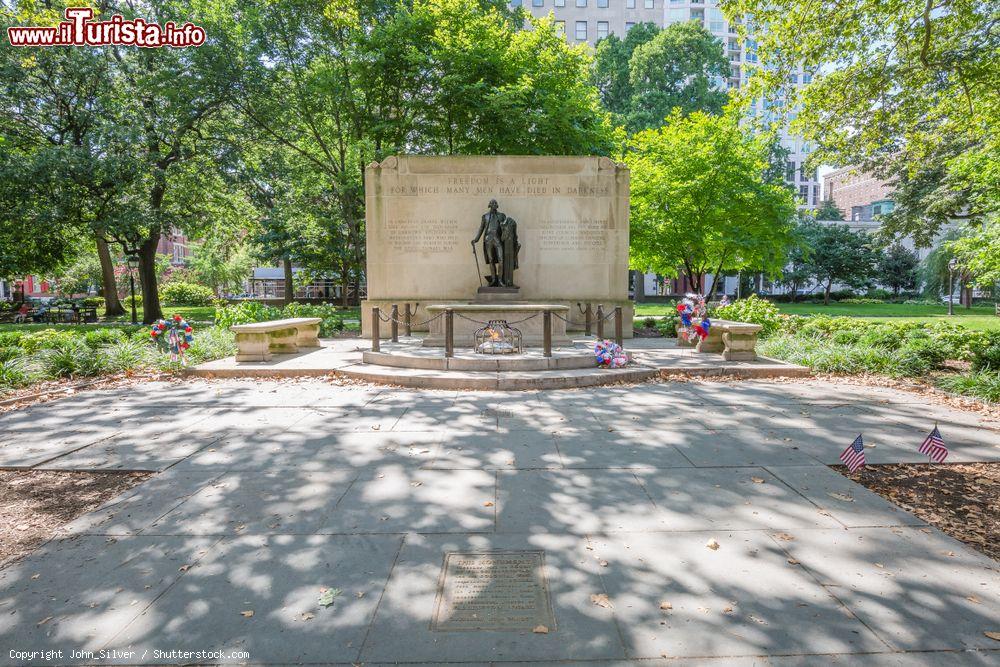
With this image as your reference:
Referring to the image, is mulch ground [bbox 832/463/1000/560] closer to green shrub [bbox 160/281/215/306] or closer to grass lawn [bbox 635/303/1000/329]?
grass lawn [bbox 635/303/1000/329]

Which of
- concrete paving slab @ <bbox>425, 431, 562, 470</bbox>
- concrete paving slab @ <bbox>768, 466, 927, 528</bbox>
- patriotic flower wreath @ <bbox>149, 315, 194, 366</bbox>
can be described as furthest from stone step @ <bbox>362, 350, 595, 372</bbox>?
concrete paving slab @ <bbox>768, 466, 927, 528</bbox>

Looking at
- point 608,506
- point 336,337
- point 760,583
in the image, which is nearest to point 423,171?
point 336,337

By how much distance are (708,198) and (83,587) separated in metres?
19.3

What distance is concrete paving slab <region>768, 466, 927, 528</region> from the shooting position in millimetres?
3889

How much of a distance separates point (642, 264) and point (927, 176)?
850 inches

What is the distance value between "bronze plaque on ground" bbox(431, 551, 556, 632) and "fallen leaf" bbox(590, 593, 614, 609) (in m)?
0.26

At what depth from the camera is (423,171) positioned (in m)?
16.1

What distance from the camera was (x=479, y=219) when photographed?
1620 cm

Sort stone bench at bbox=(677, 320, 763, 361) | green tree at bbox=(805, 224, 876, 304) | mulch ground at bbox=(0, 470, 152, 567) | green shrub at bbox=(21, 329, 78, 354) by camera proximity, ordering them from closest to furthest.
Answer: mulch ground at bbox=(0, 470, 152, 567) → green shrub at bbox=(21, 329, 78, 354) → stone bench at bbox=(677, 320, 763, 361) → green tree at bbox=(805, 224, 876, 304)

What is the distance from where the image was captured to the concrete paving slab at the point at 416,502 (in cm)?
380

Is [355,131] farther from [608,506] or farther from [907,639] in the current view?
[907,639]

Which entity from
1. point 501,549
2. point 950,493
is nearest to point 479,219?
point 950,493

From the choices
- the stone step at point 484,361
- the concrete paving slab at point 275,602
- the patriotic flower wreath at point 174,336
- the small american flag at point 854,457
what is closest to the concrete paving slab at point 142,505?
the concrete paving slab at point 275,602

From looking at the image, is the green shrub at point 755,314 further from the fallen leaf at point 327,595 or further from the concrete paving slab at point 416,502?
the fallen leaf at point 327,595
